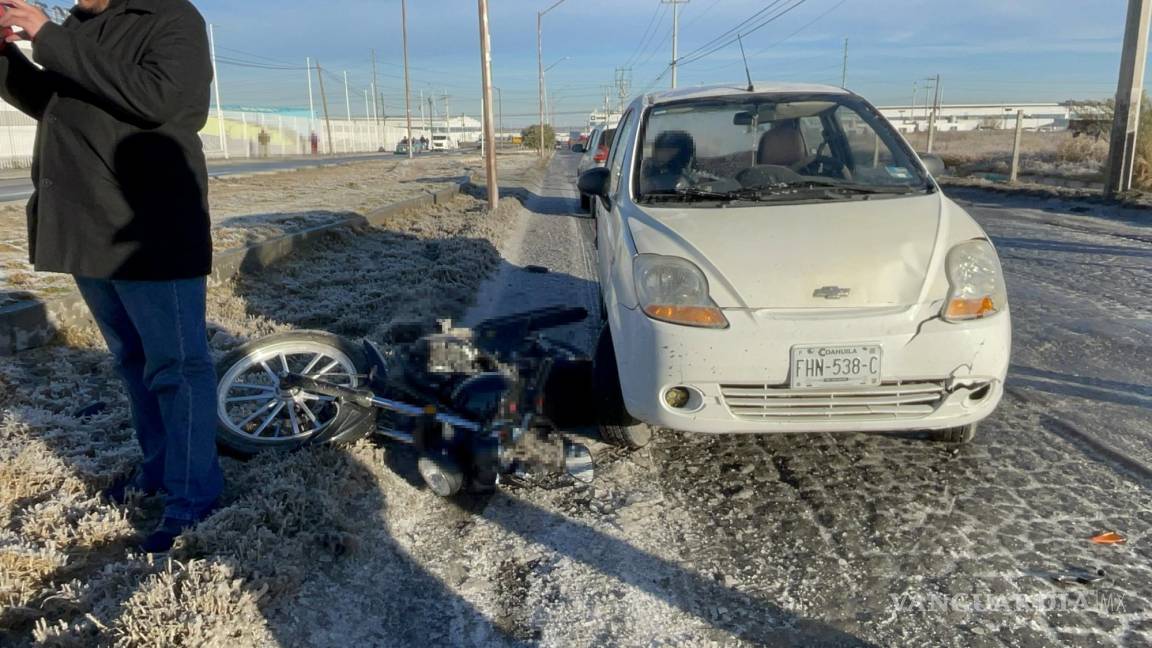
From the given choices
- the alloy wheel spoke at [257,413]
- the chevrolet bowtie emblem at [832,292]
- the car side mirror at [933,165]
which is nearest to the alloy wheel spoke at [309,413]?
the alloy wheel spoke at [257,413]

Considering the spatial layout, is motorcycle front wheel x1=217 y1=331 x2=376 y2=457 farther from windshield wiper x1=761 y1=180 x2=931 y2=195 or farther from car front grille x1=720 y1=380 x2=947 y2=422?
windshield wiper x1=761 y1=180 x2=931 y2=195

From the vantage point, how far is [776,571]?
281cm

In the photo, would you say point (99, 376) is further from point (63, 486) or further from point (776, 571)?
point (776, 571)

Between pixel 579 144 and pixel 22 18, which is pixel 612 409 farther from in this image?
pixel 579 144

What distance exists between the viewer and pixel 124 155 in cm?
266

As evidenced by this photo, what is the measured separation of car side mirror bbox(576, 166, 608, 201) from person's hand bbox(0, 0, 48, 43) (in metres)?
2.94

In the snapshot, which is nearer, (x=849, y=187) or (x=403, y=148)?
(x=849, y=187)

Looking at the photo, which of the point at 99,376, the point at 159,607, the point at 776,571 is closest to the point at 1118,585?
the point at 776,571

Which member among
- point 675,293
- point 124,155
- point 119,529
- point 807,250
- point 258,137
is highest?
point 258,137

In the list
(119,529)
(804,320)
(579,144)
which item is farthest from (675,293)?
(579,144)

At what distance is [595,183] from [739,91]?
1086mm

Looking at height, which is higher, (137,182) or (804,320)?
(137,182)

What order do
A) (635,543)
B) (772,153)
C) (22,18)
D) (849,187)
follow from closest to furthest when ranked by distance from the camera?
(22,18) < (635,543) < (849,187) < (772,153)

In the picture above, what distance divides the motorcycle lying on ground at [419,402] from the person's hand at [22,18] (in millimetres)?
1550
